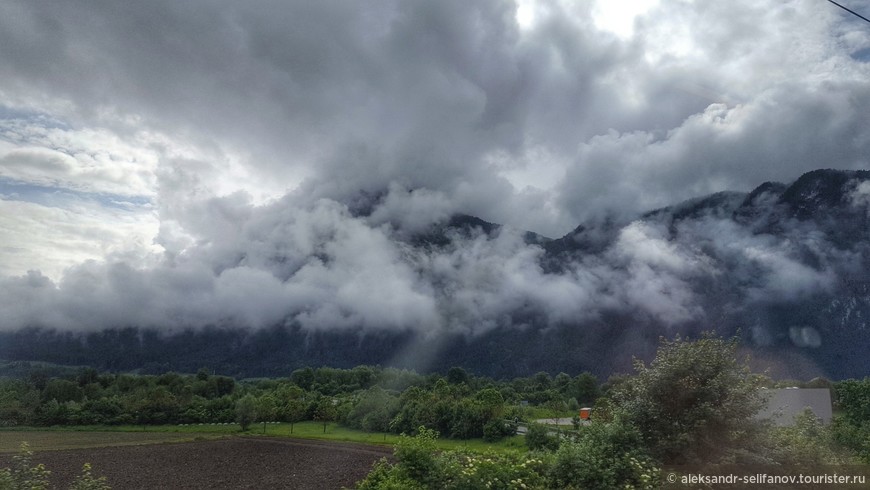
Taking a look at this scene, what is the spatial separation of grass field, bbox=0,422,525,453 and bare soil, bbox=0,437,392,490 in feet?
13.2

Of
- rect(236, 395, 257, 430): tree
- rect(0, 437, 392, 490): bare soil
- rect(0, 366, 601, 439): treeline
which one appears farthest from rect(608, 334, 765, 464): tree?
rect(236, 395, 257, 430): tree

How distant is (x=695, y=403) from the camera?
42.0 ft

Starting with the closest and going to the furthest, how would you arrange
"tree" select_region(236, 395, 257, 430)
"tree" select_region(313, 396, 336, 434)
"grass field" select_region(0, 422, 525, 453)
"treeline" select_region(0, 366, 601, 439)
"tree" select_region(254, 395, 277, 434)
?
"grass field" select_region(0, 422, 525, 453) → "treeline" select_region(0, 366, 601, 439) → "tree" select_region(236, 395, 257, 430) → "tree" select_region(254, 395, 277, 434) → "tree" select_region(313, 396, 336, 434)

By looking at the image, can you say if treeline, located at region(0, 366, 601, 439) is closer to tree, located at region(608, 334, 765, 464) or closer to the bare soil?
the bare soil

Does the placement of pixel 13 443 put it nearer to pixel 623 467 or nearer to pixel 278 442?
pixel 278 442

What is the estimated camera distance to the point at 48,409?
7025 centimetres

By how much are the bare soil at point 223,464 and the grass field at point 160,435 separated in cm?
402

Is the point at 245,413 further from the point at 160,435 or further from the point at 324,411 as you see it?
the point at 324,411

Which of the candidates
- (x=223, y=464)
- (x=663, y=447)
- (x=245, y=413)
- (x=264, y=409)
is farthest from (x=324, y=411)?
(x=663, y=447)

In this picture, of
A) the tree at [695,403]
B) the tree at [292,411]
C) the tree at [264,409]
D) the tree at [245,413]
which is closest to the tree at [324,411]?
the tree at [292,411]

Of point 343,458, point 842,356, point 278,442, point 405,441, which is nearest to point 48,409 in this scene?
point 278,442

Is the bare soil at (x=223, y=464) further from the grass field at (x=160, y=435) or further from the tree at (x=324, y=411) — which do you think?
the tree at (x=324, y=411)

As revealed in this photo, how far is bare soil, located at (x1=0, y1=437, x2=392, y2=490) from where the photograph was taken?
1257 inches

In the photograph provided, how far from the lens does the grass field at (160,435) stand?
169 ft
